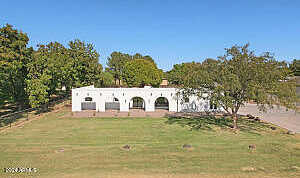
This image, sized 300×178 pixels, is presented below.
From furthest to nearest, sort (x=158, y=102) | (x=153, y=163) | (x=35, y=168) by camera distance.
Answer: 1. (x=158, y=102)
2. (x=153, y=163)
3. (x=35, y=168)

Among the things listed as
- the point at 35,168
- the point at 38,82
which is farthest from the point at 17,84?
the point at 35,168

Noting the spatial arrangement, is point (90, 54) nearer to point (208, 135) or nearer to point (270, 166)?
point (208, 135)

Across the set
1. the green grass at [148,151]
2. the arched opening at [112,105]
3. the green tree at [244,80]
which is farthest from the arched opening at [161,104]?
the green tree at [244,80]

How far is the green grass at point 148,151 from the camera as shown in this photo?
34.1 feet

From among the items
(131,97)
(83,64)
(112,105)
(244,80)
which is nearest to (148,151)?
(244,80)

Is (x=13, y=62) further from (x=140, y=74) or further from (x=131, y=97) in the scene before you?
(x=140, y=74)

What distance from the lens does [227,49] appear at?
18.6 metres

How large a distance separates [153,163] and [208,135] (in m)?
8.49

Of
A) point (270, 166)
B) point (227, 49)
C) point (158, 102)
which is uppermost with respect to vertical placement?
point (227, 49)

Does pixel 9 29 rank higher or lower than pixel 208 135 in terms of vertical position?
higher

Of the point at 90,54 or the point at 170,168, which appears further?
the point at 90,54

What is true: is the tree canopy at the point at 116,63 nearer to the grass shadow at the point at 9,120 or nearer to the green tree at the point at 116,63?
the green tree at the point at 116,63

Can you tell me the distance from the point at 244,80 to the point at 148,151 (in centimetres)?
1126

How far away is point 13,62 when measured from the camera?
75.6ft
